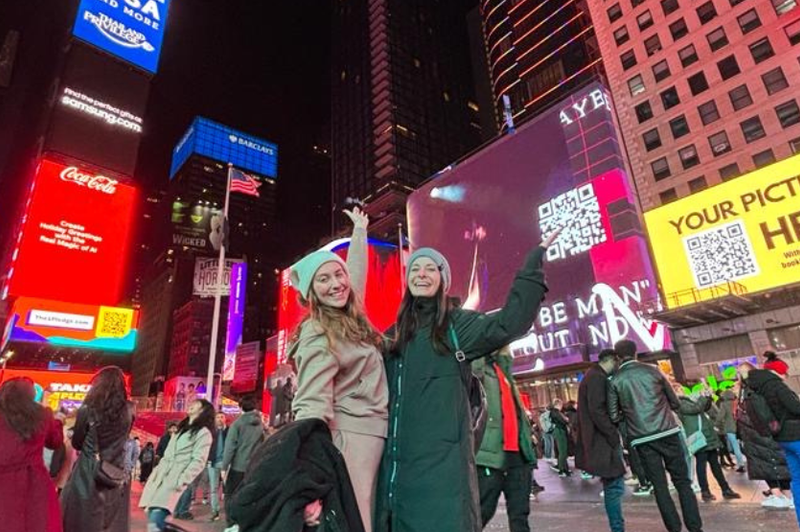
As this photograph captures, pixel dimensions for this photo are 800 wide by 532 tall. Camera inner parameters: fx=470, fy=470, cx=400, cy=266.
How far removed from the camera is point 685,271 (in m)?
24.9

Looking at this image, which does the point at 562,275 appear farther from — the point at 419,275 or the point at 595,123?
the point at 419,275

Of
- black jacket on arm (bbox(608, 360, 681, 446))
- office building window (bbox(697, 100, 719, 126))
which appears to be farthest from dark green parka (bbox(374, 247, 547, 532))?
office building window (bbox(697, 100, 719, 126))

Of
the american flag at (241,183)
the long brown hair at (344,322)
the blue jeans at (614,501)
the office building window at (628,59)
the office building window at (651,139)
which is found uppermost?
the office building window at (628,59)

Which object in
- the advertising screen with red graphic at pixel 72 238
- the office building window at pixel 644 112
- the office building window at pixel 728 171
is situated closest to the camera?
the office building window at pixel 728 171

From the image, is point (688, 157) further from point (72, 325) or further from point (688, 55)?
point (72, 325)

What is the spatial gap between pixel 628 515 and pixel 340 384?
19.1 feet

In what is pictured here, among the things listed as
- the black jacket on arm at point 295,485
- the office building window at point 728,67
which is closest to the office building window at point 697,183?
the office building window at point 728,67

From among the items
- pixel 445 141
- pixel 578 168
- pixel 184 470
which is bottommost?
pixel 184 470

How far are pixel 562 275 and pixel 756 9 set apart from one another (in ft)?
72.1

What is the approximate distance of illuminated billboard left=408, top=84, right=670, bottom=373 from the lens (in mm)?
26969

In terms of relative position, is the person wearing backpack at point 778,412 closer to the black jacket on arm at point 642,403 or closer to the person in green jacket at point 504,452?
the black jacket on arm at point 642,403

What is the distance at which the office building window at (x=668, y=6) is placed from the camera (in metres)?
35.3

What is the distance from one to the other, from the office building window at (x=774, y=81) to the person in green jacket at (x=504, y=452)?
118 ft

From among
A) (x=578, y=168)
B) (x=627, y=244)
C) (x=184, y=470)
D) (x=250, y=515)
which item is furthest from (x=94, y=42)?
(x=250, y=515)
